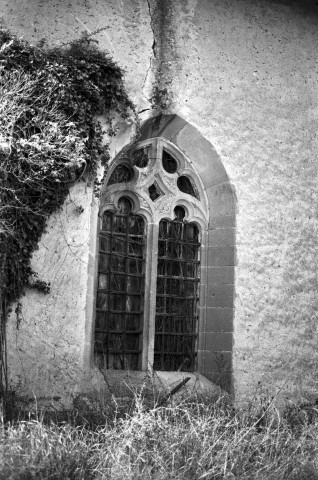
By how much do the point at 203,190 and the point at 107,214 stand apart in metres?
1.20

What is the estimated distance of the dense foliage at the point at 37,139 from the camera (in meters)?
7.89

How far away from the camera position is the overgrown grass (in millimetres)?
5645

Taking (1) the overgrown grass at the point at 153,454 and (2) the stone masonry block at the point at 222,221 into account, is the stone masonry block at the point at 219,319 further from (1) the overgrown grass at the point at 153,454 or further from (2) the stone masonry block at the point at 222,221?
(1) the overgrown grass at the point at 153,454

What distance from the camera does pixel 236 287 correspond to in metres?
9.36

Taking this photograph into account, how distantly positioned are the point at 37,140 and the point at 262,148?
284cm

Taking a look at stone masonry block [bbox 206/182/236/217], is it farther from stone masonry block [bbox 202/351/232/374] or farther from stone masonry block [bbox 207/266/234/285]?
stone masonry block [bbox 202/351/232/374]

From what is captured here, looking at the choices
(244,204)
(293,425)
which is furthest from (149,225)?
(293,425)

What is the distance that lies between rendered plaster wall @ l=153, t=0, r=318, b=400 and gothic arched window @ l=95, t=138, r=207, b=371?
20.2 inches

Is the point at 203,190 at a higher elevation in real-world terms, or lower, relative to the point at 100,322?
higher

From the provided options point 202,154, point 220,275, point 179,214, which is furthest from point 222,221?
point 202,154

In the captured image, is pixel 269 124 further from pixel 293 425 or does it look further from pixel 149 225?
pixel 293 425

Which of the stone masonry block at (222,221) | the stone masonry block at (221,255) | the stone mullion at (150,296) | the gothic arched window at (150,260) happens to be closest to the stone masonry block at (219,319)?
the gothic arched window at (150,260)

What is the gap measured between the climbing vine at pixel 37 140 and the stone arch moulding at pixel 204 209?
0.82 meters

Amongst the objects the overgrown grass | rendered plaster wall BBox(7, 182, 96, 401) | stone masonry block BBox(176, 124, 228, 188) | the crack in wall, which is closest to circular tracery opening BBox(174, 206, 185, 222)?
stone masonry block BBox(176, 124, 228, 188)
